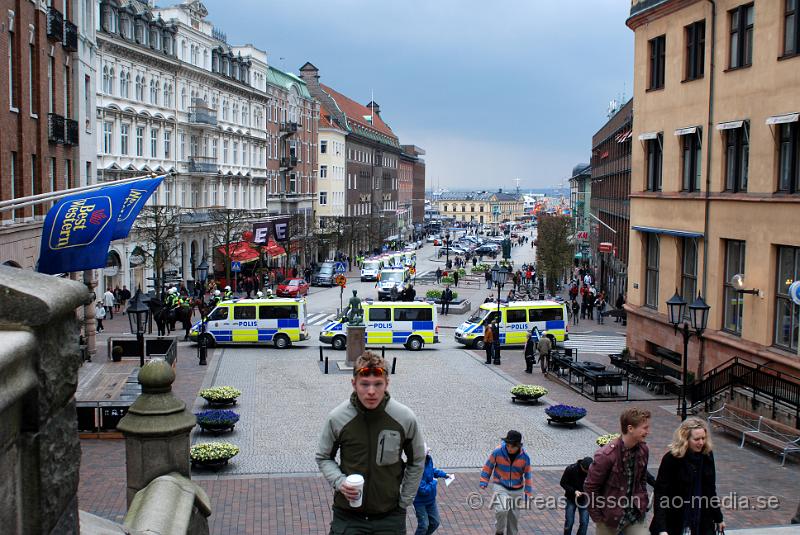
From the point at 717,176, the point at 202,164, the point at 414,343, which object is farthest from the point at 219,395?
the point at 202,164

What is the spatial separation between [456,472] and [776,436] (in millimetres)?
7165

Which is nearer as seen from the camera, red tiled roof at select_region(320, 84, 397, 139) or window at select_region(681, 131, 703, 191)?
window at select_region(681, 131, 703, 191)

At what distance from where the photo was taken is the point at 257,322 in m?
36.6

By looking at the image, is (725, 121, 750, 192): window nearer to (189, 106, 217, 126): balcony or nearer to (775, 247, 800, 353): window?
(775, 247, 800, 353): window

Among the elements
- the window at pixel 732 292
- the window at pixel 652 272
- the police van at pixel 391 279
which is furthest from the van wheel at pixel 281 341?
the police van at pixel 391 279

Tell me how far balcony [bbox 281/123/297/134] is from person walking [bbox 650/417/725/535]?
253ft

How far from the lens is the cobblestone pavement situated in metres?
13.1

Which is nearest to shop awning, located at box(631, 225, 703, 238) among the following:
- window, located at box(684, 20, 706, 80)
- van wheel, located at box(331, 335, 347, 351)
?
window, located at box(684, 20, 706, 80)

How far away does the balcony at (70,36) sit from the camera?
29531 mm

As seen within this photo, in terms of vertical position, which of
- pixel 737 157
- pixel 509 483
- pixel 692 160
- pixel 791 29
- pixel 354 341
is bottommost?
pixel 354 341

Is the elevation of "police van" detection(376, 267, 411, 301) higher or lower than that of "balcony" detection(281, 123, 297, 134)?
lower

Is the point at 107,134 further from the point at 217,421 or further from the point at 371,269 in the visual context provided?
the point at 217,421

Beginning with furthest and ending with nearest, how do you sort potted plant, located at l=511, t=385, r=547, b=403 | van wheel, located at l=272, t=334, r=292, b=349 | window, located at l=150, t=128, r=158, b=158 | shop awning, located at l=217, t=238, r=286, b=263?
shop awning, located at l=217, t=238, r=286, b=263 < window, located at l=150, t=128, r=158, b=158 < van wheel, located at l=272, t=334, r=292, b=349 < potted plant, located at l=511, t=385, r=547, b=403

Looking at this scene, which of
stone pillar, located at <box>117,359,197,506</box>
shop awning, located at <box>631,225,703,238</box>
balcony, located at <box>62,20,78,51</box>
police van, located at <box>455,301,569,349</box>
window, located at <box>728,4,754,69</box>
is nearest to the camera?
stone pillar, located at <box>117,359,197,506</box>
